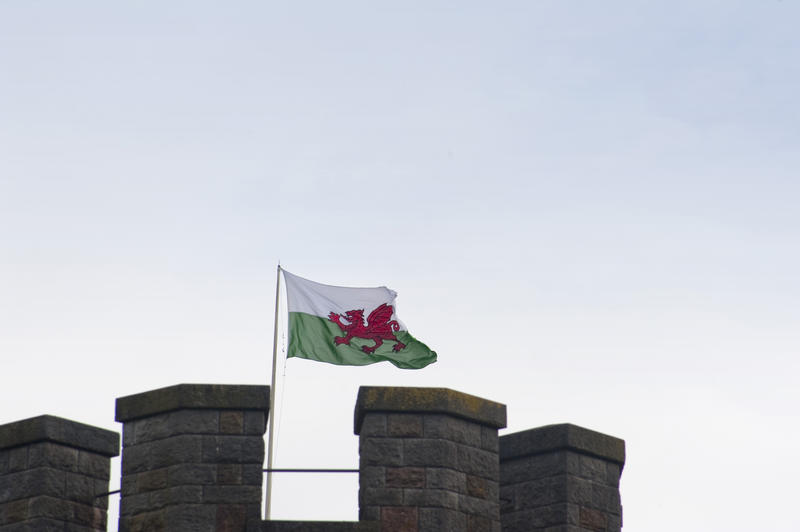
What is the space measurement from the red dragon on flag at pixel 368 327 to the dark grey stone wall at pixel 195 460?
492 cm

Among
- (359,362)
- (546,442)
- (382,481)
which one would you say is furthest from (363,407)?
(359,362)

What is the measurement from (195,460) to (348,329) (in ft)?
17.7

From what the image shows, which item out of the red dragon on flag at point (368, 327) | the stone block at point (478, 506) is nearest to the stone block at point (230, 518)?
the stone block at point (478, 506)

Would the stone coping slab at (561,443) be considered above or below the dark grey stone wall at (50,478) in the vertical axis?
above

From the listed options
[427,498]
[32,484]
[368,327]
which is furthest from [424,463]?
[368,327]

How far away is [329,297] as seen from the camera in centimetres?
1997

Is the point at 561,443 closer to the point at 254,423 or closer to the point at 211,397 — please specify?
the point at 254,423

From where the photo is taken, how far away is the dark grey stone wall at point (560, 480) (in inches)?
596

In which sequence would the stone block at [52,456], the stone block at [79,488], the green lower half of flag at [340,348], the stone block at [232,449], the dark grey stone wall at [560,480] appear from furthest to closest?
the green lower half of flag at [340,348] < the dark grey stone wall at [560,480] < the stone block at [79,488] < the stone block at [52,456] < the stone block at [232,449]

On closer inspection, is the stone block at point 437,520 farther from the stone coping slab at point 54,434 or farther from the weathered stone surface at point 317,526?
the stone coping slab at point 54,434

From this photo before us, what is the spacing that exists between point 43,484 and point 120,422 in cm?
88

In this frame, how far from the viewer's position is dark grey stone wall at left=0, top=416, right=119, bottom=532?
1481 cm

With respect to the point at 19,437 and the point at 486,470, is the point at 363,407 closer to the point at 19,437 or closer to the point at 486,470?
the point at 486,470

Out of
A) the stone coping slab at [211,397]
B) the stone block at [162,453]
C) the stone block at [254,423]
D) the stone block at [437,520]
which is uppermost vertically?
the stone coping slab at [211,397]
